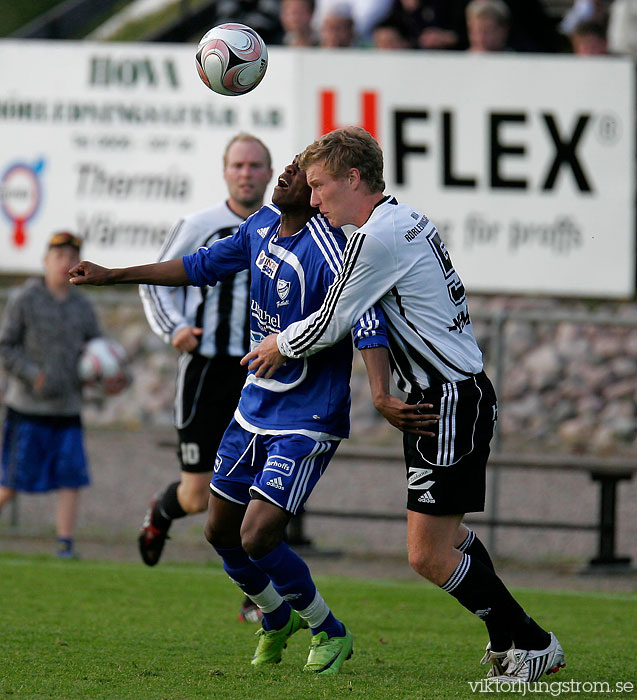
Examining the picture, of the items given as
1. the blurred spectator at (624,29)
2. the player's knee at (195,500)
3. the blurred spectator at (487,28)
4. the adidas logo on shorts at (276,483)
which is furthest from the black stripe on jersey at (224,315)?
the blurred spectator at (624,29)

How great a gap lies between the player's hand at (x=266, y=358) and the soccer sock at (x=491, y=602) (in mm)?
1129

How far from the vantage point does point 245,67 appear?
6.37 meters

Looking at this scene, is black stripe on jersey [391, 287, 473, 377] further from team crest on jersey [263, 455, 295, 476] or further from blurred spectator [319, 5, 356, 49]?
blurred spectator [319, 5, 356, 49]

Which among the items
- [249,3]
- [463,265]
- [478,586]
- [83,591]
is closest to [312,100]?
[463,265]

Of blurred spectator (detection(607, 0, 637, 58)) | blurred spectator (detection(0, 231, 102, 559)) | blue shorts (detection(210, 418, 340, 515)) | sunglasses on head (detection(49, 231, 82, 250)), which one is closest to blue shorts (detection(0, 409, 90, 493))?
blurred spectator (detection(0, 231, 102, 559))

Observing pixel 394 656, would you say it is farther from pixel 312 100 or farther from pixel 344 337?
pixel 312 100

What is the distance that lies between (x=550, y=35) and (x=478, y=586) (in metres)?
12.3

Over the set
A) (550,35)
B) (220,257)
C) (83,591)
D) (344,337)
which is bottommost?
(83,591)

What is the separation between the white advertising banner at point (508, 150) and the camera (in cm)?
1326

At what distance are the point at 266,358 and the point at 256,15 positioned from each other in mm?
11444

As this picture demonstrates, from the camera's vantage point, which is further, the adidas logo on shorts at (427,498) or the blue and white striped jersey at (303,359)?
the blue and white striped jersey at (303,359)

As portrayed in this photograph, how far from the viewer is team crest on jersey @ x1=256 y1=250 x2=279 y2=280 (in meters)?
5.52

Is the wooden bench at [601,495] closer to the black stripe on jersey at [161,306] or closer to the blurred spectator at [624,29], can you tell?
the black stripe on jersey at [161,306]

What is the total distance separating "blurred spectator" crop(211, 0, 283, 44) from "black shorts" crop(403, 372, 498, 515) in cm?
1077
